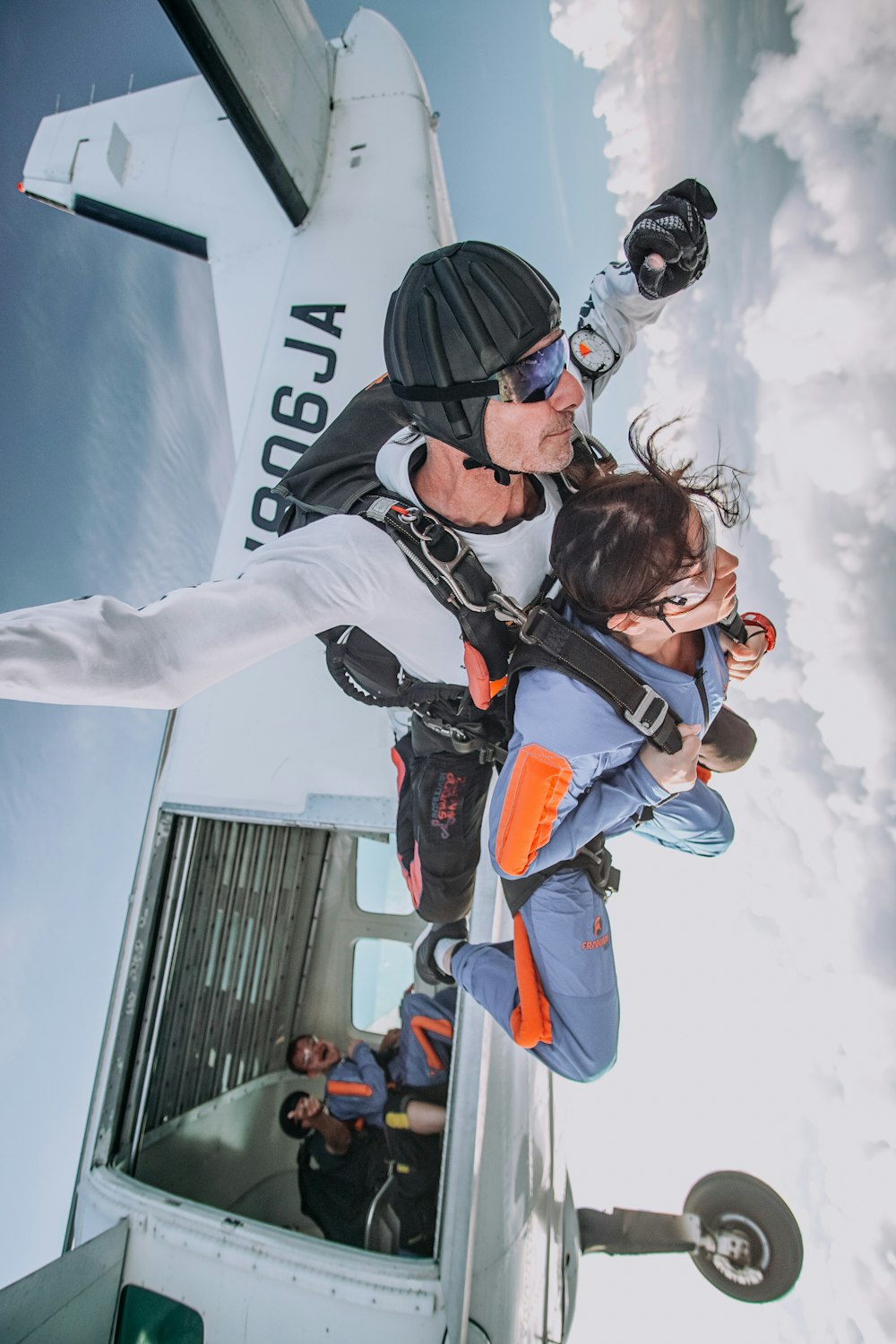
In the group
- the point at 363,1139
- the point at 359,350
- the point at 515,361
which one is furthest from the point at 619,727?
the point at 359,350

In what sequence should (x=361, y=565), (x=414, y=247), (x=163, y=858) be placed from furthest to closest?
(x=414, y=247) < (x=163, y=858) < (x=361, y=565)

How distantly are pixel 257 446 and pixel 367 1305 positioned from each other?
3653 millimetres

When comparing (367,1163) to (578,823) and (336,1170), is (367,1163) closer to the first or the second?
(336,1170)

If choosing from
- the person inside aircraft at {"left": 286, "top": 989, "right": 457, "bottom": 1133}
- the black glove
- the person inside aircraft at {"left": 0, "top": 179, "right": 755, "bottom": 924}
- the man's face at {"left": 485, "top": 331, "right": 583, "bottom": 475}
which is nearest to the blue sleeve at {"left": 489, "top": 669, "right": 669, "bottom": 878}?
the person inside aircraft at {"left": 0, "top": 179, "right": 755, "bottom": 924}

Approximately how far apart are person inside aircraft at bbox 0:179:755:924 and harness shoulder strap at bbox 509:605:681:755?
0.08 meters

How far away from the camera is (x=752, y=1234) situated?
3.24 meters

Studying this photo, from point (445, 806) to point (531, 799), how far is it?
0.79 metres

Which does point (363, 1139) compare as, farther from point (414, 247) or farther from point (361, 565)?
point (414, 247)

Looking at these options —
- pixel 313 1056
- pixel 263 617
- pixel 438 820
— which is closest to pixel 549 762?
pixel 263 617

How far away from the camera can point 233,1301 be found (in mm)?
2021

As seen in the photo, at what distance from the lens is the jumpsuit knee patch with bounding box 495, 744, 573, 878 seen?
1.61 meters

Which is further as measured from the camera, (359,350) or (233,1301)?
(359,350)

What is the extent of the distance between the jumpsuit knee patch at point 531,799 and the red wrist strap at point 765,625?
943 millimetres

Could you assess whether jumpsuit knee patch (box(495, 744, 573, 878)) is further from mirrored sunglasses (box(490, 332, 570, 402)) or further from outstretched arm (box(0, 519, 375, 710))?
mirrored sunglasses (box(490, 332, 570, 402))
